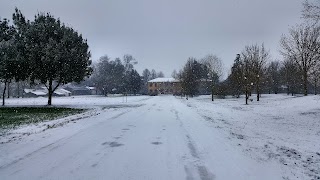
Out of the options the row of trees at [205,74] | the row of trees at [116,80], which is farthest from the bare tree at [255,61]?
the row of trees at [116,80]

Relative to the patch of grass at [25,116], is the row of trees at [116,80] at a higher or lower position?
higher

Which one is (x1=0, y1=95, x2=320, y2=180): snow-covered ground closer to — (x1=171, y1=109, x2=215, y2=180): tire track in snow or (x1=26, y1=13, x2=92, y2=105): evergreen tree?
(x1=171, y1=109, x2=215, y2=180): tire track in snow

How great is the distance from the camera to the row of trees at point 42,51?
4025cm

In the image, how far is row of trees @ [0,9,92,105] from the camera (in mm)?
40250

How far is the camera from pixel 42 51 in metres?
40.2

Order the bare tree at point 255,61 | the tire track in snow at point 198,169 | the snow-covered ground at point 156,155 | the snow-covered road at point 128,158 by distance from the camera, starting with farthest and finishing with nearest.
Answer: the bare tree at point 255,61, the snow-covered ground at point 156,155, the snow-covered road at point 128,158, the tire track in snow at point 198,169

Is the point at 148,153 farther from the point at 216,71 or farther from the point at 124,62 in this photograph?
the point at 124,62

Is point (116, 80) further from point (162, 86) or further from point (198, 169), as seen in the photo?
point (198, 169)

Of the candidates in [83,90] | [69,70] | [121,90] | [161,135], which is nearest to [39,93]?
[83,90]

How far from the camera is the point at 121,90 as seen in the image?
128 m

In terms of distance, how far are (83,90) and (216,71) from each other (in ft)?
320

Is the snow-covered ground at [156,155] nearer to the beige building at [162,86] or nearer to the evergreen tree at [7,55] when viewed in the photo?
the evergreen tree at [7,55]

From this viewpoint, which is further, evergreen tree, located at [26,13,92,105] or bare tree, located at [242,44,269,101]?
bare tree, located at [242,44,269,101]

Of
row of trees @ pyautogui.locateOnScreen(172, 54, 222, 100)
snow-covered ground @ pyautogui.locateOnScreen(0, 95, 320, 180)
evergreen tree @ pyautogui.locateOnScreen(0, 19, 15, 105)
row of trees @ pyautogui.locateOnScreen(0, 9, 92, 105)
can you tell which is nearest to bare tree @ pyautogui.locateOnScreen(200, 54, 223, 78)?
row of trees @ pyautogui.locateOnScreen(172, 54, 222, 100)
